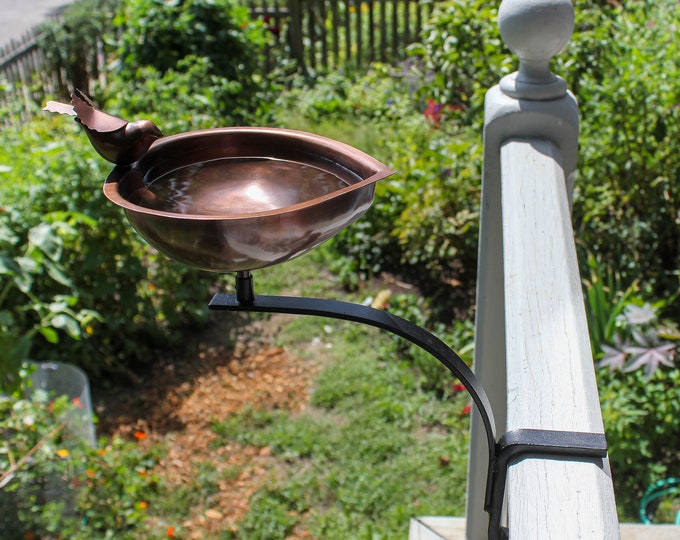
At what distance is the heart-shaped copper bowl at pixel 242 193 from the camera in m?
0.82

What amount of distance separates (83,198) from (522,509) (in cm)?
334

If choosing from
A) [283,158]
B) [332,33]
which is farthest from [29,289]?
[332,33]

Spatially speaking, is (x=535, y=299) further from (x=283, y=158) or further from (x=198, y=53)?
(x=198, y=53)

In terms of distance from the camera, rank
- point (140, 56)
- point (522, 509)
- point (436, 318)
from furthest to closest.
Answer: point (140, 56) → point (436, 318) → point (522, 509)

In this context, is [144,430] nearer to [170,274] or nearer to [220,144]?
[170,274]

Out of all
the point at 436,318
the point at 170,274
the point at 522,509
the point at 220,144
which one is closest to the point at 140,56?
the point at 170,274

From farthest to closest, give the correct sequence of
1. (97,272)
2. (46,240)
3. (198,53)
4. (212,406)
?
(198,53) → (97,272) → (212,406) → (46,240)

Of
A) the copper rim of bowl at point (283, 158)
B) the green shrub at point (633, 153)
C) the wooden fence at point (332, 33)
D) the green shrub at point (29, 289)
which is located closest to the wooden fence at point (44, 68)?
the wooden fence at point (332, 33)

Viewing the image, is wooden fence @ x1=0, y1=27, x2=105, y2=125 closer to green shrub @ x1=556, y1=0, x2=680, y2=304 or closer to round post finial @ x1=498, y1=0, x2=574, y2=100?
green shrub @ x1=556, y1=0, x2=680, y2=304

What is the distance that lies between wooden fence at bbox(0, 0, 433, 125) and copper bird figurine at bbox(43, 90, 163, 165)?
7.05 meters

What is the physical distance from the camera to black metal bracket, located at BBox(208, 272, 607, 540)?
82cm

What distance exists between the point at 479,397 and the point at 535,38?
2.16 feet

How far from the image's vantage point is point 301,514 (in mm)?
3057

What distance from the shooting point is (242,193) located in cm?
94
